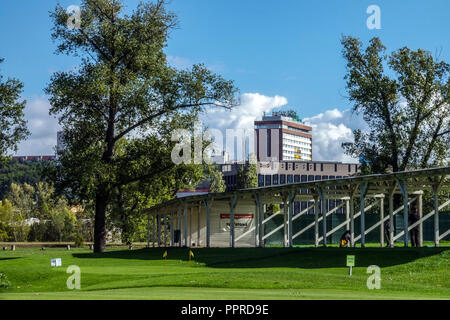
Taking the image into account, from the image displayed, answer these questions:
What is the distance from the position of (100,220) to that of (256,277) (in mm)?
27334

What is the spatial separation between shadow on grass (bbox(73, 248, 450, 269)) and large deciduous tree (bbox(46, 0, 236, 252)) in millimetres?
9428

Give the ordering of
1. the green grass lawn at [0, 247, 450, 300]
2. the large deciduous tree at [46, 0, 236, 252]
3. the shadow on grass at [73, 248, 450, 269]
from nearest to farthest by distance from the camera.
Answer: the green grass lawn at [0, 247, 450, 300] → the shadow on grass at [73, 248, 450, 269] → the large deciduous tree at [46, 0, 236, 252]

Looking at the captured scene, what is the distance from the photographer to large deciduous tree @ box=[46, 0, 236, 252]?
4419 cm

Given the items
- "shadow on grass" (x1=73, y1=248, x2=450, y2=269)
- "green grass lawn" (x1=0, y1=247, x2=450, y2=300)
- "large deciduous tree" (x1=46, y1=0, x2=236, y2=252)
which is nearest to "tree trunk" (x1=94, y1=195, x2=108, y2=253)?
"large deciduous tree" (x1=46, y1=0, x2=236, y2=252)

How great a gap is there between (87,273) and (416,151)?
3047cm

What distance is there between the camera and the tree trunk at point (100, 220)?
47.7 m

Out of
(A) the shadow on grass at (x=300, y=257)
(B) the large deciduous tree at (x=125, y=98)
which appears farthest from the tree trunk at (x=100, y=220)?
(A) the shadow on grass at (x=300, y=257)

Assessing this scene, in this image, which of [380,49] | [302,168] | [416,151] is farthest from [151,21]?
[302,168]

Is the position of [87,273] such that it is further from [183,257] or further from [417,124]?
[417,124]

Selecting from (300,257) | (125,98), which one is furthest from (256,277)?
(125,98)

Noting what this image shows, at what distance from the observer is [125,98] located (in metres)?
43.8

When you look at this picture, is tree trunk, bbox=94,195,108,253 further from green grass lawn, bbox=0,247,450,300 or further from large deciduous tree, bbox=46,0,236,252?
green grass lawn, bbox=0,247,450,300

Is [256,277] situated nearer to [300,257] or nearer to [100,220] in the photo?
[300,257]

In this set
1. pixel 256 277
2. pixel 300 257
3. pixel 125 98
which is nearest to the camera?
pixel 256 277
